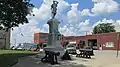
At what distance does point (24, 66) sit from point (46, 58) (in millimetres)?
3455

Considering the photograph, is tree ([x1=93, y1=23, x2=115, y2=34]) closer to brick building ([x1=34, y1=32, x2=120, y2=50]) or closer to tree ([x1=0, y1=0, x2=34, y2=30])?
brick building ([x1=34, y1=32, x2=120, y2=50])

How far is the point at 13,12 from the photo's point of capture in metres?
29.5

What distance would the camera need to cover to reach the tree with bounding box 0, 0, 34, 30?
2838 centimetres

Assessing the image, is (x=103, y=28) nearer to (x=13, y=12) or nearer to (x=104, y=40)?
(x=104, y=40)

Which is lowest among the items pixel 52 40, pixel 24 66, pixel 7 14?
pixel 24 66

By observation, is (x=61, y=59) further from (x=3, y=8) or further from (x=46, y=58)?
(x=3, y=8)

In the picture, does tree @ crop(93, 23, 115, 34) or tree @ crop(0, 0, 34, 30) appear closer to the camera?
tree @ crop(0, 0, 34, 30)

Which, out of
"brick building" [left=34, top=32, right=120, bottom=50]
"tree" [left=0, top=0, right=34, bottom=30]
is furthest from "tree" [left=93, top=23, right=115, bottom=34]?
"tree" [left=0, top=0, right=34, bottom=30]

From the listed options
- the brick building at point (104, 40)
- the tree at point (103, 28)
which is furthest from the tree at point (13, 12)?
the tree at point (103, 28)

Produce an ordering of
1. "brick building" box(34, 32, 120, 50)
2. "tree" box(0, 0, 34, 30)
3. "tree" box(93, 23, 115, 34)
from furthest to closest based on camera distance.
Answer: "tree" box(93, 23, 115, 34)
"brick building" box(34, 32, 120, 50)
"tree" box(0, 0, 34, 30)

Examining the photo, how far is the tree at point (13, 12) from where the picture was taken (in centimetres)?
2838

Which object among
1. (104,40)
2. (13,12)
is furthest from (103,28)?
(13,12)

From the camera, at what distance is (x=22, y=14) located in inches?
1214

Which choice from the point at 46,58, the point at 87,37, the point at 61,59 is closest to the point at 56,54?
the point at 46,58
